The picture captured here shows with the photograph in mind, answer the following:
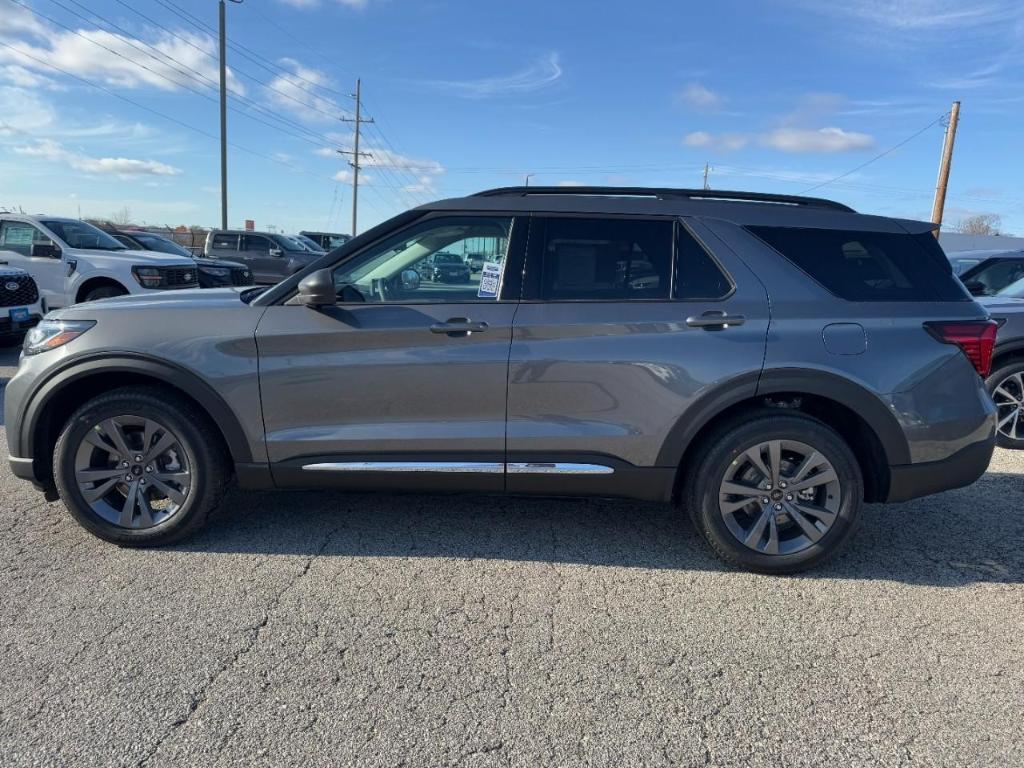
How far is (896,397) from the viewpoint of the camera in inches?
126

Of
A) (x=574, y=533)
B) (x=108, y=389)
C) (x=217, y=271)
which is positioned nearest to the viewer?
(x=108, y=389)

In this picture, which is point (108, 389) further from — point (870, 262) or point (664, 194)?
point (870, 262)

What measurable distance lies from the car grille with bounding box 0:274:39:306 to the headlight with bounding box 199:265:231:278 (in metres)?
3.08

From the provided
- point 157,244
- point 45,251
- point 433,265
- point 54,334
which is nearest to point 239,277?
point 157,244

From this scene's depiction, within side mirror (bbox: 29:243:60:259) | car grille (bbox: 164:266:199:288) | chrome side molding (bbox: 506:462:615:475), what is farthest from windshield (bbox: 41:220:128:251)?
chrome side molding (bbox: 506:462:615:475)

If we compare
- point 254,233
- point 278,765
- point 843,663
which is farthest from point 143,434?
point 254,233

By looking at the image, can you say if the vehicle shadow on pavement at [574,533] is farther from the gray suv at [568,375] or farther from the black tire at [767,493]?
the gray suv at [568,375]

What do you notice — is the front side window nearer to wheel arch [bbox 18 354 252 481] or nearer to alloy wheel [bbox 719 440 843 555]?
wheel arch [bbox 18 354 252 481]

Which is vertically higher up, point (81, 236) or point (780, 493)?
point (81, 236)

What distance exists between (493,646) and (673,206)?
2.29 m

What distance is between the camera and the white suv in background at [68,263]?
9.67 m

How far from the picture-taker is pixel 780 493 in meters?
3.31

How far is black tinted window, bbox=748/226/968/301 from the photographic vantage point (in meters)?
3.30

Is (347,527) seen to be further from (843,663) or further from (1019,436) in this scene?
(1019,436)
